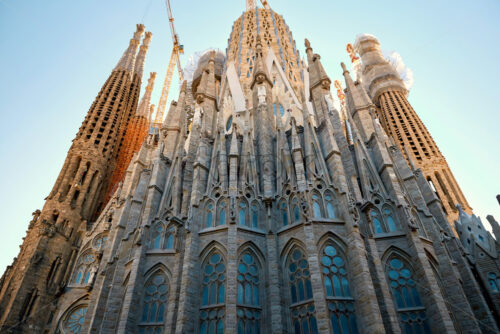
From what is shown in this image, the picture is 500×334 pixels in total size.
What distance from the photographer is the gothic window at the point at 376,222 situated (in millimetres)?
16103

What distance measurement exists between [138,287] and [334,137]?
12396mm

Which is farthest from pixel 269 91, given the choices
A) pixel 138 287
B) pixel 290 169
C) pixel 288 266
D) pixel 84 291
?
pixel 84 291

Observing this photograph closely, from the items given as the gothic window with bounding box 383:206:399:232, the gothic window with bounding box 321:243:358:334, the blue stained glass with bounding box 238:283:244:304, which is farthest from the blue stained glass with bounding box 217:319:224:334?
the gothic window with bounding box 383:206:399:232

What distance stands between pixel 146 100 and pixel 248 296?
154ft

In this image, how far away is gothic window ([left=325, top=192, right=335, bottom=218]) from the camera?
15844 mm

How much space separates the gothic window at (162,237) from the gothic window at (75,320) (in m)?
9.56

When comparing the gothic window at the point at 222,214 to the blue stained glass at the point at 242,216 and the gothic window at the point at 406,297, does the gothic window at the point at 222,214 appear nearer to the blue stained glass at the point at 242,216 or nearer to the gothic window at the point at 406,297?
the blue stained glass at the point at 242,216

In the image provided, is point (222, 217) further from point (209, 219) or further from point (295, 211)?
point (295, 211)

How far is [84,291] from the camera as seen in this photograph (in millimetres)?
22969

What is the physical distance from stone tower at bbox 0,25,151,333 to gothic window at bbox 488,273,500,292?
25.6 meters

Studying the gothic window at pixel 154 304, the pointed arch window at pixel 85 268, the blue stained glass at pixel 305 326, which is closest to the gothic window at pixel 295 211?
the blue stained glass at pixel 305 326

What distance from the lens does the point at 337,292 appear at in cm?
1376

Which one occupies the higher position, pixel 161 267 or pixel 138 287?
pixel 161 267

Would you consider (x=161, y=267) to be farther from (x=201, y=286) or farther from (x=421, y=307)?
(x=421, y=307)
